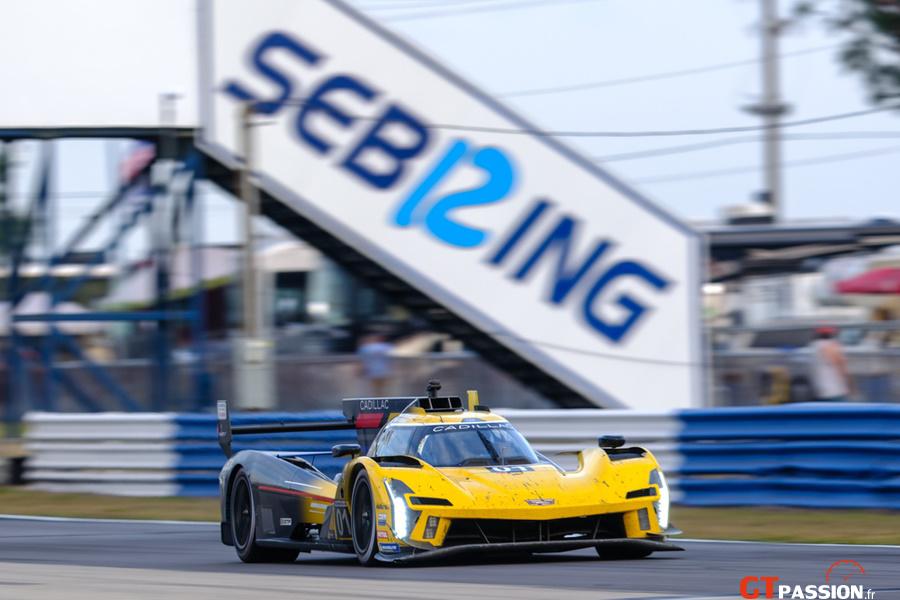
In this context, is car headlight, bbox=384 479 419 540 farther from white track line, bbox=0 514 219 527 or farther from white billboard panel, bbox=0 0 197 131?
white billboard panel, bbox=0 0 197 131

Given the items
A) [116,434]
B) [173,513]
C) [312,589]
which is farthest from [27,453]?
[312,589]

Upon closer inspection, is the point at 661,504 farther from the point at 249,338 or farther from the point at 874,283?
the point at 874,283

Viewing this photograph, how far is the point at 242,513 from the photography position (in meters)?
11.0

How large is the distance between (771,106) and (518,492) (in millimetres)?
27187

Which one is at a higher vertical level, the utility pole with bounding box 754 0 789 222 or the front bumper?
the utility pole with bounding box 754 0 789 222

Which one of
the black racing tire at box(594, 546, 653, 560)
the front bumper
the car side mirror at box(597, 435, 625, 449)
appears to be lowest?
the black racing tire at box(594, 546, 653, 560)

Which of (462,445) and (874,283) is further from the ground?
(874,283)

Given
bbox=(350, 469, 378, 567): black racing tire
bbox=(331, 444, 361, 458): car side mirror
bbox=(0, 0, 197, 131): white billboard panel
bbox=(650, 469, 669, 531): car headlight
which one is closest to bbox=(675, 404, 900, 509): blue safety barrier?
bbox=(650, 469, 669, 531): car headlight

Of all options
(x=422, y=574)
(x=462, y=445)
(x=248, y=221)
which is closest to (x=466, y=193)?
(x=248, y=221)

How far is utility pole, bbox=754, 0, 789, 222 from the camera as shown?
110 feet

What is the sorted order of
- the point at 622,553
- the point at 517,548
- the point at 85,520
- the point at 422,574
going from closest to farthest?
the point at 422,574
the point at 517,548
the point at 622,553
the point at 85,520

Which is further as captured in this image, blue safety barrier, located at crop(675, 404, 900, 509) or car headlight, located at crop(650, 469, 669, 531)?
blue safety barrier, located at crop(675, 404, 900, 509)

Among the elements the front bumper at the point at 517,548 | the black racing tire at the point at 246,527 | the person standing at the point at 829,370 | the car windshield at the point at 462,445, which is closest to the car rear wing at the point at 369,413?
the black racing tire at the point at 246,527

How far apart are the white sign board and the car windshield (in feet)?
31.4
